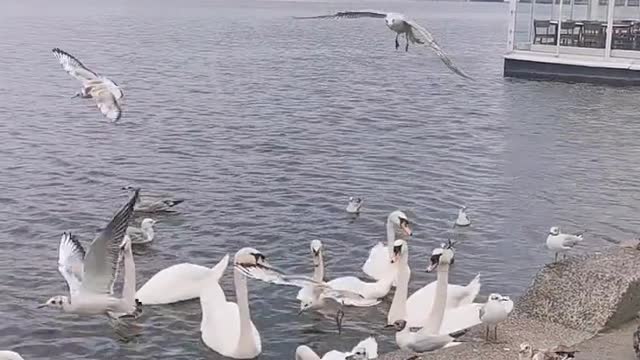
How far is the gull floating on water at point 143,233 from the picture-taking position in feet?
45.1

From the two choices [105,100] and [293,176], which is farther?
[293,176]

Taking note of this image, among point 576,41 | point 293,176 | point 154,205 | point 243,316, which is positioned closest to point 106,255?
point 243,316

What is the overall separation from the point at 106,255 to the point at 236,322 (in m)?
1.88

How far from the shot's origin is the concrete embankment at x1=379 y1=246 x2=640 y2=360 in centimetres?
805

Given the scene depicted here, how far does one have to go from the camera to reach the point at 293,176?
1892cm

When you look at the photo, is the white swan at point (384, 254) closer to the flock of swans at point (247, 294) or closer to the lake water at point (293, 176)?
the flock of swans at point (247, 294)

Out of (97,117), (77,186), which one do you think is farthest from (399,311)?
(97,117)

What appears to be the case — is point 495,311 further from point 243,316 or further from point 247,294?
point 247,294

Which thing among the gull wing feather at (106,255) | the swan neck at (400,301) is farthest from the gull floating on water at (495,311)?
the gull wing feather at (106,255)

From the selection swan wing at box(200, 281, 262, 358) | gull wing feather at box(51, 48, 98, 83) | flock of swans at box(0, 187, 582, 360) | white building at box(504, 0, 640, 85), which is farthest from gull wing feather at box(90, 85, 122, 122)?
white building at box(504, 0, 640, 85)

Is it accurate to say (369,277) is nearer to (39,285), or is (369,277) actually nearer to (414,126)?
(39,285)

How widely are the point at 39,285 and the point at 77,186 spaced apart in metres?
5.81

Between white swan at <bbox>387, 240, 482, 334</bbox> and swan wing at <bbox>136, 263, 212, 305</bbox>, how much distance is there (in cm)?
251

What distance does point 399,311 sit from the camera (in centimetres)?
1057
